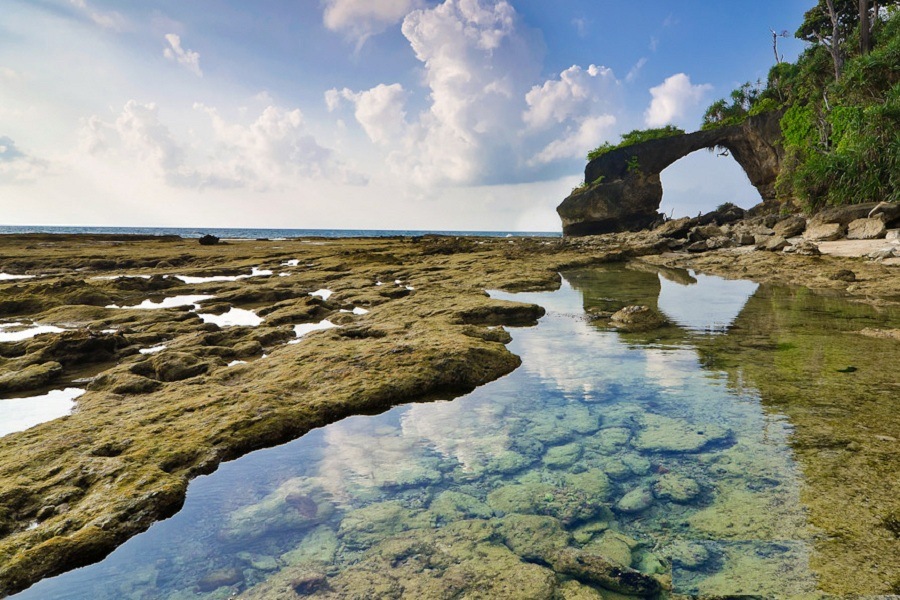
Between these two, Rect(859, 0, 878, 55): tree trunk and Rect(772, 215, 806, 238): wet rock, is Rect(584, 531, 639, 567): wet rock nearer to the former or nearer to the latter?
Rect(772, 215, 806, 238): wet rock

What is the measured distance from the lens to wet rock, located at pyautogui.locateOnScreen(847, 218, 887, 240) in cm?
1972

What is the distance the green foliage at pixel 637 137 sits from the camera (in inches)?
2211

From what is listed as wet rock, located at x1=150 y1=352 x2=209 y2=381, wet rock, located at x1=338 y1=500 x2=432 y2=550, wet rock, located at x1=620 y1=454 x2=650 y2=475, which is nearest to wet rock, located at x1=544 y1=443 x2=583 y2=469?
wet rock, located at x1=620 y1=454 x2=650 y2=475

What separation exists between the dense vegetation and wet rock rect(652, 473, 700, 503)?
26654 mm

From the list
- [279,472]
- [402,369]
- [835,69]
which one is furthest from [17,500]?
[835,69]

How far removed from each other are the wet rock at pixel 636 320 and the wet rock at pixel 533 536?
7448 millimetres

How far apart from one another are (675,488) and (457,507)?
187 centimetres

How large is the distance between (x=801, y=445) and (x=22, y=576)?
20.9 ft

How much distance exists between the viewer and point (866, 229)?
20.4 metres

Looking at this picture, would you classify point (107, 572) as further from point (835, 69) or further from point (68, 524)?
point (835, 69)

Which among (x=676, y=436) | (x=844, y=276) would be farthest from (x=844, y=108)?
(x=676, y=436)

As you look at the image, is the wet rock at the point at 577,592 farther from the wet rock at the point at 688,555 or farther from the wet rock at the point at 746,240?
the wet rock at the point at 746,240

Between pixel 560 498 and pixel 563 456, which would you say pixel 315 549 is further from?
pixel 563 456

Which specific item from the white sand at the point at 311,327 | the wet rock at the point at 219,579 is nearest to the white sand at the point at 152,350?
the white sand at the point at 311,327
